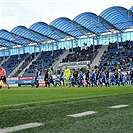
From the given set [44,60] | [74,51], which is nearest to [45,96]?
[74,51]

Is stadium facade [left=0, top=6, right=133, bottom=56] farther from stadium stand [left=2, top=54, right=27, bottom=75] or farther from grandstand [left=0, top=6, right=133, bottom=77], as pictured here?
stadium stand [left=2, top=54, right=27, bottom=75]

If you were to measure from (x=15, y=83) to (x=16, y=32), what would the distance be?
9054mm

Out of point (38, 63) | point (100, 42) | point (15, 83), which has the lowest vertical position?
point (15, 83)

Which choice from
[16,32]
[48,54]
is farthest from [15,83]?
[48,54]

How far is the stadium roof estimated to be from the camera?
38219mm

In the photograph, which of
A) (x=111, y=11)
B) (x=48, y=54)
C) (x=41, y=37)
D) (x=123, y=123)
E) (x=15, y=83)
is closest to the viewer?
(x=123, y=123)

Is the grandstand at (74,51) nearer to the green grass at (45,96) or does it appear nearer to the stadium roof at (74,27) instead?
the stadium roof at (74,27)

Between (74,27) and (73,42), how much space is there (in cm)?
942

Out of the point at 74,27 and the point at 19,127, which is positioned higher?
the point at 74,27

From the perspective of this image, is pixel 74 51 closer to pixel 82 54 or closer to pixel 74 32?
pixel 82 54

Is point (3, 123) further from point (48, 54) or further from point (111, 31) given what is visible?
point (48, 54)

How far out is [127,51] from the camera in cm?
4291

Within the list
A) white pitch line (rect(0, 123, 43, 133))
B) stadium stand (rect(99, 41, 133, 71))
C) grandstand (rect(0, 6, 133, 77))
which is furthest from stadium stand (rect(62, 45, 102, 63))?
white pitch line (rect(0, 123, 43, 133))

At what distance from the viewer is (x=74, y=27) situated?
42156mm
